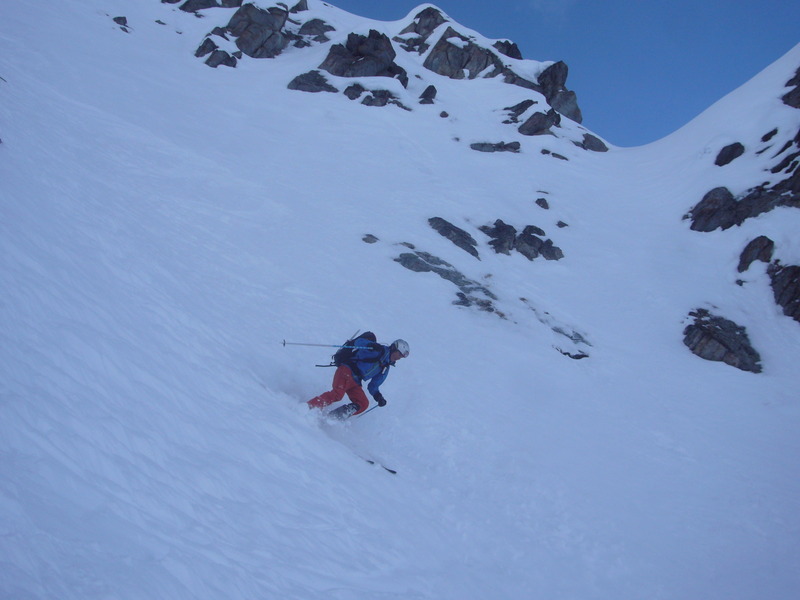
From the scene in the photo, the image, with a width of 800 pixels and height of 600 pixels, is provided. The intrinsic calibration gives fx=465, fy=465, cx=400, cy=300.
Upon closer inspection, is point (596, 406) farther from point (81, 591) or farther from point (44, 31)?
point (44, 31)

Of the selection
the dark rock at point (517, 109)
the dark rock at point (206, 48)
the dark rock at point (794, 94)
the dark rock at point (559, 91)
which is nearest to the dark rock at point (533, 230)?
the dark rock at point (517, 109)

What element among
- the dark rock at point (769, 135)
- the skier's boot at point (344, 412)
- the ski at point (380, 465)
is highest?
the dark rock at point (769, 135)

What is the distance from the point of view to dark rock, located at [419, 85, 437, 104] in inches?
1565

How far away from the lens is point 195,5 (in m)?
50.4

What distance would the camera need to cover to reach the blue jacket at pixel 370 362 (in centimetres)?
798

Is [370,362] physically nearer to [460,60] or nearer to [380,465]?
[380,465]

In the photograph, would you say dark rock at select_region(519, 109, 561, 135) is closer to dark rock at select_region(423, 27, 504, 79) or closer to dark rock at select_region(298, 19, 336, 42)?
dark rock at select_region(423, 27, 504, 79)

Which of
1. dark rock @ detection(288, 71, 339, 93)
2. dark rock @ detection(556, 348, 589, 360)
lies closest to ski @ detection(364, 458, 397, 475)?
dark rock @ detection(556, 348, 589, 360)

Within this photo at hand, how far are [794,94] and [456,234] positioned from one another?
26567mm

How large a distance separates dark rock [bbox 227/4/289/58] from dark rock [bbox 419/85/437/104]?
633 inches

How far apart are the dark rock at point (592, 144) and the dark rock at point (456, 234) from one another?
2467 cm

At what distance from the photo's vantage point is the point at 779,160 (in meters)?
26.4

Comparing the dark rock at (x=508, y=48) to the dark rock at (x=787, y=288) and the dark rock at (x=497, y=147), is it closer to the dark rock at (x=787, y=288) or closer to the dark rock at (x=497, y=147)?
the dark rock at (x=497, y=147)

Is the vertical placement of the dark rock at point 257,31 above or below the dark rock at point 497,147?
above
